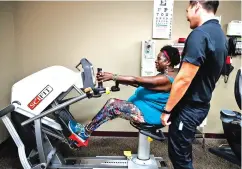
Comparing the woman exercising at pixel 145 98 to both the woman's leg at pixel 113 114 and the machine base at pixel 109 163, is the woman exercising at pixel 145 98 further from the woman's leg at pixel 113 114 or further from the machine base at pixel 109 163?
the machine base at pixel 109 163

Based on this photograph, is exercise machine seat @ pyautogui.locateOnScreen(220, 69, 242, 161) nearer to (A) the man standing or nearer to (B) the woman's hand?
(A) the man standing

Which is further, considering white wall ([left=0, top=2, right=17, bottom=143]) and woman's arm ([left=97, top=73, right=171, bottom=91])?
white wall ([left=0, top=2, right=17, bottom=143])

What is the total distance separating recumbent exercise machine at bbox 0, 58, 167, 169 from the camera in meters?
1.87

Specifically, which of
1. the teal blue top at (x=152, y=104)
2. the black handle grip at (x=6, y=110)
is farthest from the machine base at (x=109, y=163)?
the black handle grip at (x=6, y=110)

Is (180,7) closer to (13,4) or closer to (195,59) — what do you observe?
(195,59)

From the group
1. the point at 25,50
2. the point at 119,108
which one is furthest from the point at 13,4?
the point at 119,108

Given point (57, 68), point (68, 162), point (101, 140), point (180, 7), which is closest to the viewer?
point (57, 68)

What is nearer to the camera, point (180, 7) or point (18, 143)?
point (18, 143)

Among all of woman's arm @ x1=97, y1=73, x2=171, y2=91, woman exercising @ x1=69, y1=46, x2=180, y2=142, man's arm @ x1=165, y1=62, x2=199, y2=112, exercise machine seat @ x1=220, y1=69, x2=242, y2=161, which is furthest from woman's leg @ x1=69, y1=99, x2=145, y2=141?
exercise machine seat @ x1=220, y1=69, x2=242, y2=161

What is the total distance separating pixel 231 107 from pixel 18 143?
8.58ft

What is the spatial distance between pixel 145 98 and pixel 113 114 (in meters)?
0.33

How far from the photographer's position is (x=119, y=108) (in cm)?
195

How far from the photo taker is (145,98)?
1.93 meters

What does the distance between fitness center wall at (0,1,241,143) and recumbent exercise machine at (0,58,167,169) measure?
2.61ft
